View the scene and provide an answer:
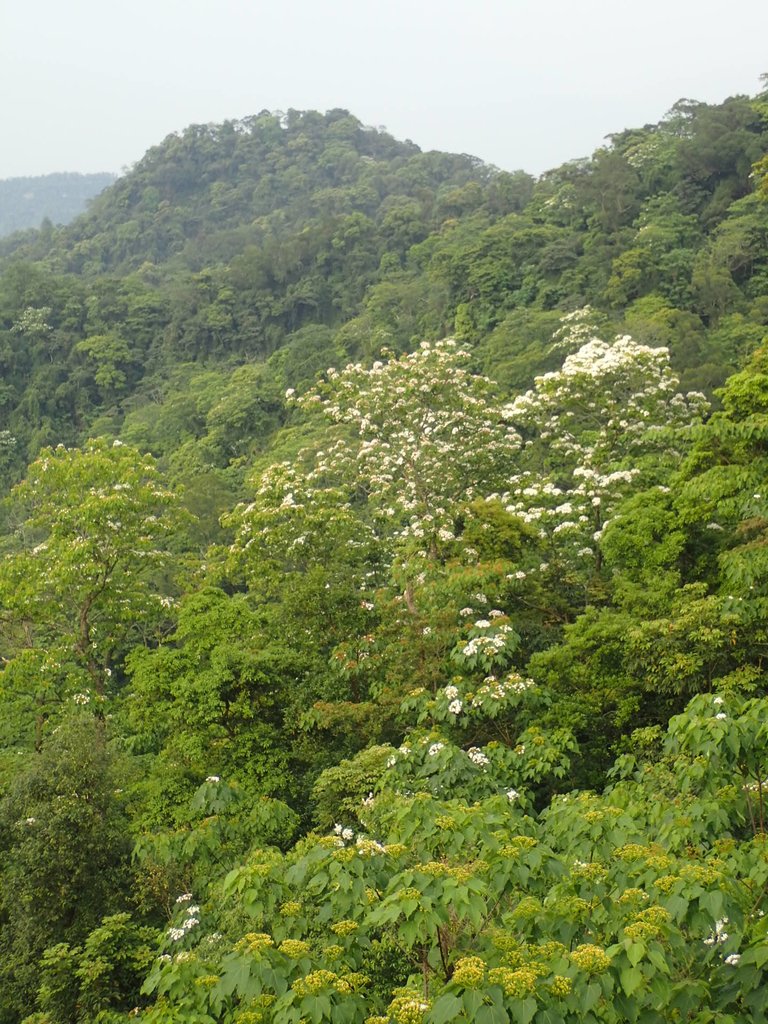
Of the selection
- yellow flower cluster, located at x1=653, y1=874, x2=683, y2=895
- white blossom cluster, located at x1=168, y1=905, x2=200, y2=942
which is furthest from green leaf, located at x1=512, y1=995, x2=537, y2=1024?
white blossom cluster, located at x1=168, y1=905, x2=200, y2=942

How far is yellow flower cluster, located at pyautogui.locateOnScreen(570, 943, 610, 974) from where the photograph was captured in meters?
2.54

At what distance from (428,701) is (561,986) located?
4.94 meters

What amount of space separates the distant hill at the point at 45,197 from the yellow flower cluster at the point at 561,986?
122 metres

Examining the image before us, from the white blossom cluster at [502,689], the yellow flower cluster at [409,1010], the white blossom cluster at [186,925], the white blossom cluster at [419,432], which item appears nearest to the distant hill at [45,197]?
the white blossom cluster at [419,432]

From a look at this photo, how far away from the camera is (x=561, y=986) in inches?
98.7

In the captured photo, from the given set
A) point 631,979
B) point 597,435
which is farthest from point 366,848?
point 597,435

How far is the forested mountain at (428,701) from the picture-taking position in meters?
3.06

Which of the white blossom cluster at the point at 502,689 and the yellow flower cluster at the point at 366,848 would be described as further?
the white blossom cluster at the point at 502,689

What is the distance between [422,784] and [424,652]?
332cm

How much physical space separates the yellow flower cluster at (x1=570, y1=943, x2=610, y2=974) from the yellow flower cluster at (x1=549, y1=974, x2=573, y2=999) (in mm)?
68

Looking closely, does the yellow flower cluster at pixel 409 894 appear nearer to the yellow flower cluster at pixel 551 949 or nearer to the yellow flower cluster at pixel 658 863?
the yellow flower cluster at pixel 551 949

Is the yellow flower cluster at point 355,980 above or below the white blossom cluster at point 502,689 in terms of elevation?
above

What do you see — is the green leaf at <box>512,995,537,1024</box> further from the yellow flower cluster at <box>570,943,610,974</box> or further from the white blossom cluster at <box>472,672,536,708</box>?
the white blossom cluster at <box>472,672,536,708</box>

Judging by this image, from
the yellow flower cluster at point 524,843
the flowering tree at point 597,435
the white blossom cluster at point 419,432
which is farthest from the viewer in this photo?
the white blossom cluster at point 419,432
